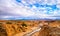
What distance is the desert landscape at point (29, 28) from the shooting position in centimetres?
343

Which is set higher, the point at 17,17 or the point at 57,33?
the point at 17,17

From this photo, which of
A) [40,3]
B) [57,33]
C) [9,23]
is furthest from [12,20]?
[57,33]

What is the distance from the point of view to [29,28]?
3.47 m

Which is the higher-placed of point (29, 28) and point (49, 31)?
point (29, 28)

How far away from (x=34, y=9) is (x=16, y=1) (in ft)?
1.65

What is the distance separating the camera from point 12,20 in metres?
3.54

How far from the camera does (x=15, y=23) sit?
139 inches

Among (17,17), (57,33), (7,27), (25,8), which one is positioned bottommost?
(57,33)

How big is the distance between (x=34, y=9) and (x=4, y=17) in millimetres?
788

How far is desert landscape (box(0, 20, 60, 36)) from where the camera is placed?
3.43m

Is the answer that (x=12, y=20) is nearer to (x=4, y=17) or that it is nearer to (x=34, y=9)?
(x=4, y=17)

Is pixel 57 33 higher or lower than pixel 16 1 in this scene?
lower

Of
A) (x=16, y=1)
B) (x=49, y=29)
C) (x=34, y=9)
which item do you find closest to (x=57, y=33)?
(x=49, y=29)

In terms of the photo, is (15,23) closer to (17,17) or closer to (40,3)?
(17,17)
